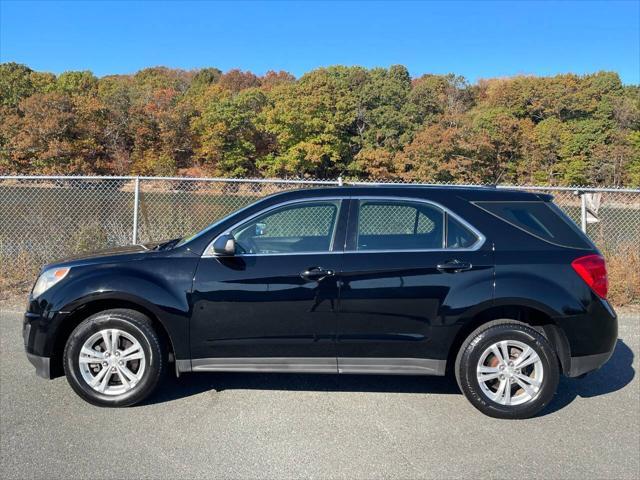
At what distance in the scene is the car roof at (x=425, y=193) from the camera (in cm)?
378

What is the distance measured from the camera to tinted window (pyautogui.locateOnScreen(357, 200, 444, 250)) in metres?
3.70

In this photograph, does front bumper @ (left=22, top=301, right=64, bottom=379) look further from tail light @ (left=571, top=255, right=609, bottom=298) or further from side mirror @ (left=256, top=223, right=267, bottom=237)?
tail light @ (left=571, top=255, right=609, bottom=298)

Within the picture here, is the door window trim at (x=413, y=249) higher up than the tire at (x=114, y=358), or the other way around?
the door window trim at (x=413, y=249)

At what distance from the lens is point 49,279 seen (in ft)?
12.1

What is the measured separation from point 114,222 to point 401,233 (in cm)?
607

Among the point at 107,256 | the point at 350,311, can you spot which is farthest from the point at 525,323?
the point at 107,256

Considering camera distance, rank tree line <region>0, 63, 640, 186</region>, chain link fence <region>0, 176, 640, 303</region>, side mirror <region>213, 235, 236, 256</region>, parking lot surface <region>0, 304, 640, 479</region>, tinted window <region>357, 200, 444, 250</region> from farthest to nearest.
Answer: tree line <region>0, 63, 640, 186</region> → chain link fence <region>0, 176, 640, 303</region> → tinted window <region>357, 200, 444, 250</region> → side mirror <region>213, 235, 236, 256</region> → parking lot surface <region>0, 304, 640, 479</region>

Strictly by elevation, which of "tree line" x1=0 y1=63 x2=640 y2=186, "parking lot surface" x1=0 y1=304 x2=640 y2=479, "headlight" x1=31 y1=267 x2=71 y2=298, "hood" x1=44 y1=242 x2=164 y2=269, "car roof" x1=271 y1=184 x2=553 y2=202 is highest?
"tree line" x1=0 y1=63 x2=640 y2=186

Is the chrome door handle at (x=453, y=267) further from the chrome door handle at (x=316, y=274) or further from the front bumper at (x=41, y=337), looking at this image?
the front bumper at (x=41, y=337)

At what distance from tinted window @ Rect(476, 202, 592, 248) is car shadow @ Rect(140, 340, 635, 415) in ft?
4.33

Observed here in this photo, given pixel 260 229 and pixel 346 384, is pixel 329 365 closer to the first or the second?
pixel 346 384

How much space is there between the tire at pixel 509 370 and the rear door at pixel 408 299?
8.1 inches

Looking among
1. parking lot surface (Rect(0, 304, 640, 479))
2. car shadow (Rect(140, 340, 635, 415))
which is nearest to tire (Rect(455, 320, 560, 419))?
parking lot surface (Rect(0, 304, 640, 479))

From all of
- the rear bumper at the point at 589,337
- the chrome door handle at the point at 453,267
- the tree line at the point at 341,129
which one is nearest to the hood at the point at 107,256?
the chrome door handle at the point at 453,267
